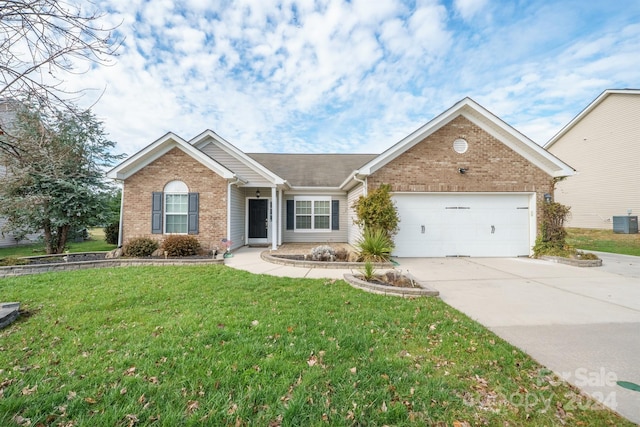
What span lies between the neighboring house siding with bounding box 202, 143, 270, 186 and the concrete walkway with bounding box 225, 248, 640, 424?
161 inches

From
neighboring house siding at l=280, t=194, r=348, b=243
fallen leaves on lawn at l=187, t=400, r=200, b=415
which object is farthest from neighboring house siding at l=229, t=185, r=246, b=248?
fallen leaves on lawn at l=187, t=400, r=200, b=415

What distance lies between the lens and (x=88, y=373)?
2652 mm

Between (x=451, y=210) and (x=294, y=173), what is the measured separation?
8.36 metres

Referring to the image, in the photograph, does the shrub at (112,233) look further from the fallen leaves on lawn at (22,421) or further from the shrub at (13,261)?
the fallen leaves on lawn at (22,421)

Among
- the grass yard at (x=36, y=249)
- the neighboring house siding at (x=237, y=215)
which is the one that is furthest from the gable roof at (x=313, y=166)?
the grass yard at (x=36, y=249)

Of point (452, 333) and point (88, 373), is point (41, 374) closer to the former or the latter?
point (88, 373)

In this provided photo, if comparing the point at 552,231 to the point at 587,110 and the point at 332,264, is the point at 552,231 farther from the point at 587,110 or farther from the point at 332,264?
the point at 587,110

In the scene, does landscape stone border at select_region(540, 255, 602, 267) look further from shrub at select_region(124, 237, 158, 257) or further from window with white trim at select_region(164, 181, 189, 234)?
shrub at select_region(124, 237, 158, 257)

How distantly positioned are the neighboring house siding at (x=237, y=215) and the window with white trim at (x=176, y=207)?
5.77 feet

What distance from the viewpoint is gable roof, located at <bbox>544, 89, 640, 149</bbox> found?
15202 millimetres

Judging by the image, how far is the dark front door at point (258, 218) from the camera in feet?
43.5

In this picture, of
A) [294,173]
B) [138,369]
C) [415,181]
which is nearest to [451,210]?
[415,181]

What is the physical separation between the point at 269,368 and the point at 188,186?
9.39m

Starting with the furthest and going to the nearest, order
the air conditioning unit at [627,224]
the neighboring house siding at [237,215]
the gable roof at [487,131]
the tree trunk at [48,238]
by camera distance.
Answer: the air conditioning unit at [627,224]
the neighboring house siding at [237,215]
the tree trunk at [48,238]
the gable roof at [487,131]
